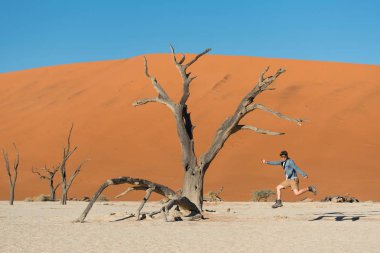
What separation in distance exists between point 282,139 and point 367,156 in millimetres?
5067

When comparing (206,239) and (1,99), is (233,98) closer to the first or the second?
(1,99)

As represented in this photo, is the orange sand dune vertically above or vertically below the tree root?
above

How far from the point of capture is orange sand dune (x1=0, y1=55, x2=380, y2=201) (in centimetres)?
3039

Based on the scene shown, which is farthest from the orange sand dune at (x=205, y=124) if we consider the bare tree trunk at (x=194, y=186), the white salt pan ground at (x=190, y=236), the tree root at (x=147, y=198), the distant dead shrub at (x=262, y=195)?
the white salt pan ground at (x=190, y=236)

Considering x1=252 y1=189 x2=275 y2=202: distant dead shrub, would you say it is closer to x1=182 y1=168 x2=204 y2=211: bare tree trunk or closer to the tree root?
x1=182 y1=168 x2=204 y2=211: bare tree trunk

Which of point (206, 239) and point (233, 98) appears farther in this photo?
point (233, 98)

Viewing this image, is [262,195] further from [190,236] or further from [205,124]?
[190,236]

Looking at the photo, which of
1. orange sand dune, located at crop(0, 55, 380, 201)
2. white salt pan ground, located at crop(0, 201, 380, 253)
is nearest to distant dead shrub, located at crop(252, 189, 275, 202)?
orange sand dune, located at crop(0, 55, 380, 201)

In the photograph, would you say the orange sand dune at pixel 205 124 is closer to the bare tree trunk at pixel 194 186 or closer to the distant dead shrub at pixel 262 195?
the distant dead shrub at pixel 262 195

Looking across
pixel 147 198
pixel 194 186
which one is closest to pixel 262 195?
pixel 194 186

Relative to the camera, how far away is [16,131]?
40.7m

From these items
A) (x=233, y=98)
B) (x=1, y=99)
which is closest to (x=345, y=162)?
(x=233, y=98)

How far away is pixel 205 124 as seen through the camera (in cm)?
3888

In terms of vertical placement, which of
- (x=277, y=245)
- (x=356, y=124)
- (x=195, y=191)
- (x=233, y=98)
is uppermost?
(x=233, y=98)
